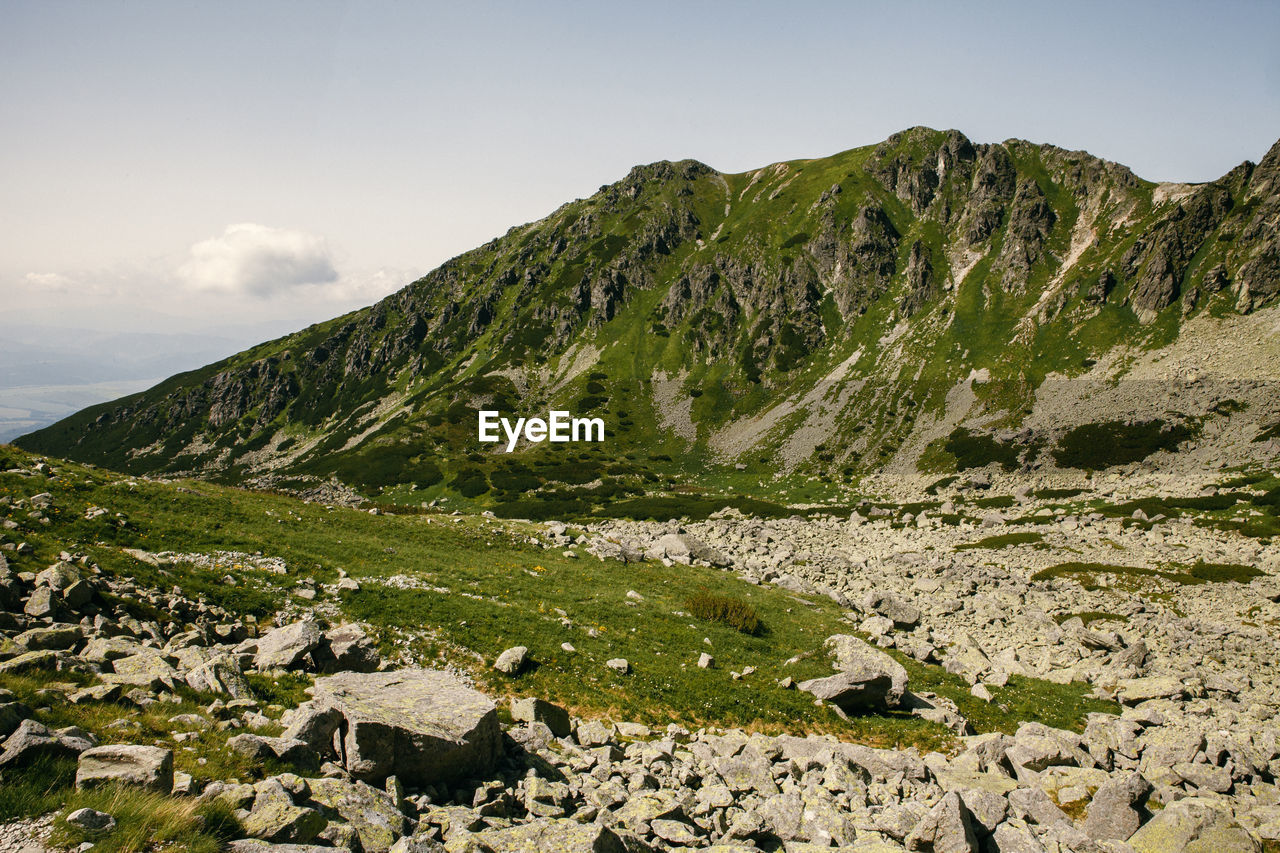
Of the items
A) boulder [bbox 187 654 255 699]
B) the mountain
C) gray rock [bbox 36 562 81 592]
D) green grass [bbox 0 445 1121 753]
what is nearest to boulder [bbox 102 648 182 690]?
boulder [bbox 187 654 255 699]

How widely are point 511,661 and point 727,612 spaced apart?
13423 millimetres

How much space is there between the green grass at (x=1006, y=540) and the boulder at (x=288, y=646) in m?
56.4

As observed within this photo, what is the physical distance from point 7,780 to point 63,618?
10.1 metres

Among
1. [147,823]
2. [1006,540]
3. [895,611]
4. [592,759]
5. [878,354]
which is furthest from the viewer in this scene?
[878,354]

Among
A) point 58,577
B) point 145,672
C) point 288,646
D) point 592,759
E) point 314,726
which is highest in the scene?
point 58,577

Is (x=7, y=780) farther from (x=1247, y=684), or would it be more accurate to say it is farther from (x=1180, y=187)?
(x=1180, y=187)

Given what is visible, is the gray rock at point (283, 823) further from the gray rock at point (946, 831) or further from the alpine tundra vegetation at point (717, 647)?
the gray rock at point (946, 831)

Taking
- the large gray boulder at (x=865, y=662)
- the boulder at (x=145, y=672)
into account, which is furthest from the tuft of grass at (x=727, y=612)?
the boulder at (x=145, y=672)

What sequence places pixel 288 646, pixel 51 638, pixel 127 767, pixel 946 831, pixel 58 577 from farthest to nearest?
pixel 288 646 → pixel 58 577 → pixel 51 638 → pixel 946 831 → pixel 127 767

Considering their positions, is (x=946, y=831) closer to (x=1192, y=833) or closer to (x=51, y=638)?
(x=1192, y=833)

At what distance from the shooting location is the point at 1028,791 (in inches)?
548

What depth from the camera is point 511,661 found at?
19578 millimetres

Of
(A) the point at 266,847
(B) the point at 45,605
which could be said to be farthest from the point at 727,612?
(B) the point at 45,605

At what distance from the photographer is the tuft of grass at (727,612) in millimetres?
28297
